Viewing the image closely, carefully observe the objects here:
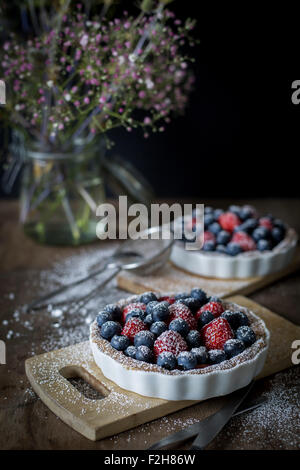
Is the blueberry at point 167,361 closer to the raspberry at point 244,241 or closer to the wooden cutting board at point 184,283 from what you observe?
the wooden cutting board at point 184,283

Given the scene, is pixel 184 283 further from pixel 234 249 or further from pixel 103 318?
pixel 103 318

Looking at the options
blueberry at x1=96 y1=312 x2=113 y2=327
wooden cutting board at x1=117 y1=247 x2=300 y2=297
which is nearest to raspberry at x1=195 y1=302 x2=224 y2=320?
blueberry at x1=96 y1=312 x2=113 y2=327

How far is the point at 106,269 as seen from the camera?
2.02 m

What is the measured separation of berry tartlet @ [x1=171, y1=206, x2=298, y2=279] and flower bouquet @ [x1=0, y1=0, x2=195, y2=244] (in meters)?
0.40

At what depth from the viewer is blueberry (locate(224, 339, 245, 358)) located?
4.17 ft

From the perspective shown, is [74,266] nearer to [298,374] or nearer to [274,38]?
[298,374]

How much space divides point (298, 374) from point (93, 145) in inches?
43.6

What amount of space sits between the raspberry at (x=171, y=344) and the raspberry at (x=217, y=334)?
0.21ft

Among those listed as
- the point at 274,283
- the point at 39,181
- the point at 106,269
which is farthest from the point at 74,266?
the point at 274,283

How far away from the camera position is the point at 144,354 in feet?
4.10

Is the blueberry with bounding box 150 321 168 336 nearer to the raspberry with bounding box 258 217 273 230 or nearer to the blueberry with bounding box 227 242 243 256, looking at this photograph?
the blueberry with bounding box 227 242 243 256

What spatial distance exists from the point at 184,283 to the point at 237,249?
8.0 inches

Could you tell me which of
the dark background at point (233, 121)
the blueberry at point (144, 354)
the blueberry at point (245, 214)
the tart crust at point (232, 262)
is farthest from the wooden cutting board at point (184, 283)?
the dark background at point (233, 121)

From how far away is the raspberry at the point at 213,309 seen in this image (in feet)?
4.58
